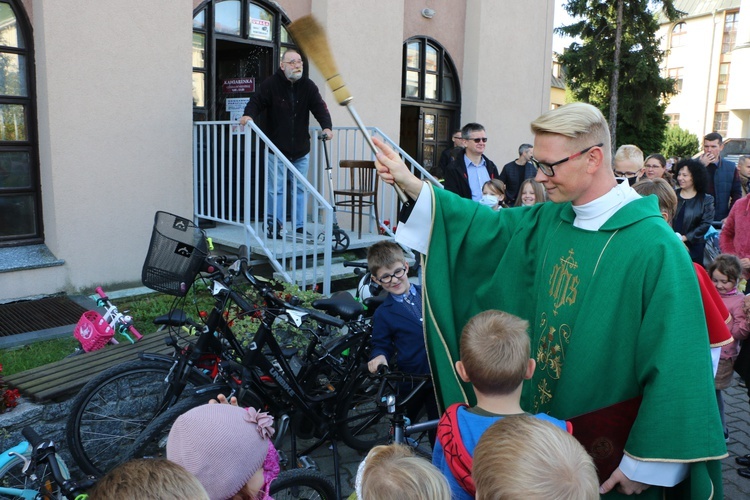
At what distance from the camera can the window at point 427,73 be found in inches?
397

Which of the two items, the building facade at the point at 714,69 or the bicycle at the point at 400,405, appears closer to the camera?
the bicycle at the point at 400,405

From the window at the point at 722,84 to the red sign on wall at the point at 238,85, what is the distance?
47970 mm

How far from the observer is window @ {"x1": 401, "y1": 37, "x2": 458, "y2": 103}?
33.1 feet

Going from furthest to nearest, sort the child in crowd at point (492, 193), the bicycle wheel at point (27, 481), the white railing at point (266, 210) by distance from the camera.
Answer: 1. the child in crowd at point (492, 193)
2. the white railing at point (266, 210)
3. the bicycle wheel at point (27, 481)

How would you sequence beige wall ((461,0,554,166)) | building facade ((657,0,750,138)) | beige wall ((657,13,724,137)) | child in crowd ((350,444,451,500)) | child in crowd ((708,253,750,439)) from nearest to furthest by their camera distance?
child in crowd ((350,444,451,500))
child in crowd ((708,253,750,439))
beige wall ((461,0,554,166))
building facade ((657,0,750,138))
beige wall ((657,13,724,137))

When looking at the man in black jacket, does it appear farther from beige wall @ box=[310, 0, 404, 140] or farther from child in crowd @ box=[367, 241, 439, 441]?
child in crowd @ box=[367, 241, 439, 441]

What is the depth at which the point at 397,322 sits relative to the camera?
12.2 ft

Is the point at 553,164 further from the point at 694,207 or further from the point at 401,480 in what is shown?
the point at 694,207

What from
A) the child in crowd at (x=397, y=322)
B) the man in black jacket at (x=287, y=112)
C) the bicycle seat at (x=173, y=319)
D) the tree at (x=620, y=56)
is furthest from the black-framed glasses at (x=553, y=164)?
the tree at (x=620, y=56)

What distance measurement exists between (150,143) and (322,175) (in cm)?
229

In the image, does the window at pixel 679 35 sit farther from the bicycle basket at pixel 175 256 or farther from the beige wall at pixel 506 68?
the bicycle basket at pixel 175 256

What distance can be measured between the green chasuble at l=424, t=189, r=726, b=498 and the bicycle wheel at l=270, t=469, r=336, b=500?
80cm

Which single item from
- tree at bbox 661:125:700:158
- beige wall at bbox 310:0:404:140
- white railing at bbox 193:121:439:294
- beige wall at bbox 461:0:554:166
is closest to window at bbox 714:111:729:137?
tree at bbox 661:125:700:158

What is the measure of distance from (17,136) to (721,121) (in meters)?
50.3
